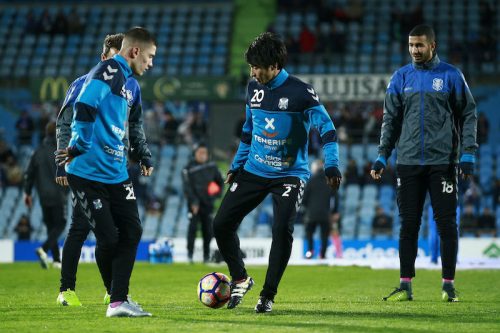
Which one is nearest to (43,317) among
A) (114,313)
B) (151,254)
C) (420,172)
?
(114,313)

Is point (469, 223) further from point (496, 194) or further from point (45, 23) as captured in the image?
point (45, 23)

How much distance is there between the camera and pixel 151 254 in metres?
20.3

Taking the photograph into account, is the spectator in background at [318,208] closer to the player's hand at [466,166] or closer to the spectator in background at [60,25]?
the player's hand at [466,166]

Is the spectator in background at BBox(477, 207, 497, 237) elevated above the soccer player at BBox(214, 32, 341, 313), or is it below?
below

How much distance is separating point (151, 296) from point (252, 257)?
35.4 ft

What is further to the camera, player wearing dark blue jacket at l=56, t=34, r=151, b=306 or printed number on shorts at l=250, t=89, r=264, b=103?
player wearing dark blue jacket at l=56, t=34, r=151, b=306

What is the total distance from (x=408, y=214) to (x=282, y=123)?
6.03ft

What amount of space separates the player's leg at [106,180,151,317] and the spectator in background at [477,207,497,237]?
50.2 ft

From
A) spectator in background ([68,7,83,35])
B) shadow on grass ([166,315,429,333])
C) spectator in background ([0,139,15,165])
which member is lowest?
spectator in background ([0,139,15,165])

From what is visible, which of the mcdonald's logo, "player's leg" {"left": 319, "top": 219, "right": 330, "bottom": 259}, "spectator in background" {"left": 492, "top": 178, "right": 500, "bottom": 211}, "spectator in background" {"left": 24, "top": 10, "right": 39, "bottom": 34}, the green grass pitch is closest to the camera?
the green grass pitch

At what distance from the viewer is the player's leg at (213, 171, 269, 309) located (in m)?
8.29

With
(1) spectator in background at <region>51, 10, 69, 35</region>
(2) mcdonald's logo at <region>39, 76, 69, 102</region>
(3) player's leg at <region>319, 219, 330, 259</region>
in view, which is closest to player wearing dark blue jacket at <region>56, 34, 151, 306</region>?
(3) player's leg at <region>319, 219, 330, 259</region>

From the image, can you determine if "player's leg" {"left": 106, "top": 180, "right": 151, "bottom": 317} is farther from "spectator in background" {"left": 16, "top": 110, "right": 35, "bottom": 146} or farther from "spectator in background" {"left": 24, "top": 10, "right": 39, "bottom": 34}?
"spectator in background" {"left": 24, "top": 10, "right": 39, "bottom": 34}

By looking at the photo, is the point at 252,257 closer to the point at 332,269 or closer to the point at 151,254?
the point at 151,254
